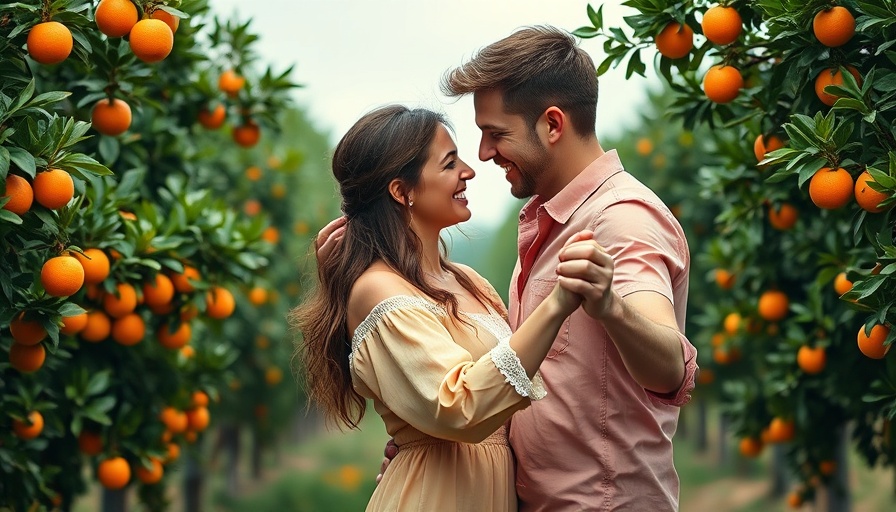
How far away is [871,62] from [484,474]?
2.06m

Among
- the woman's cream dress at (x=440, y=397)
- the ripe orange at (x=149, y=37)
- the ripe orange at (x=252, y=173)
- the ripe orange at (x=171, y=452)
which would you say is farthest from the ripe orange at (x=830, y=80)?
the ripe orange at (x=252, y=173)

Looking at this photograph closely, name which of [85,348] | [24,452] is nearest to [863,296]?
[24,452]

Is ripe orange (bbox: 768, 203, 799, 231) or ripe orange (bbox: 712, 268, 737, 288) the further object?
Result: ripe orange (bbox: 712, 268, 737, 288)

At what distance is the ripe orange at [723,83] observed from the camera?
178 inches

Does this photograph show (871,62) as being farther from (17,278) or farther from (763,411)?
(763,411)

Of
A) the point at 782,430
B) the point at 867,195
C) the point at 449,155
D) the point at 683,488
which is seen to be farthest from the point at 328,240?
the point at 683,488

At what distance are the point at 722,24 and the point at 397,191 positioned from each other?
1507 millimetres

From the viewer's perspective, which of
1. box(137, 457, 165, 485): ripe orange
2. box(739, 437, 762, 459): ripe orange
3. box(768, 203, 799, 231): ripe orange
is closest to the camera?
box(768, 203, 799, 231): ripe orange

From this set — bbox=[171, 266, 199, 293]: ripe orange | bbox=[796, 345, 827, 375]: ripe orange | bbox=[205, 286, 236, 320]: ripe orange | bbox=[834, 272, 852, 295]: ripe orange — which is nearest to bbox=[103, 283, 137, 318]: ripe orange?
bbox=[171, 266, 199, 293]: ripe orange

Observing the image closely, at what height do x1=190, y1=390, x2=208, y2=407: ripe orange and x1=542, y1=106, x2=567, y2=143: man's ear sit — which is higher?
x1=542, y1=106, x2=567, y2=143: man's ear

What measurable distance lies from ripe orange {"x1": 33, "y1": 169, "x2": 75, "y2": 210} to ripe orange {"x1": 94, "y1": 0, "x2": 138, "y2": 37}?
65cm

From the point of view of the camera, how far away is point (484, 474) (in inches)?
143

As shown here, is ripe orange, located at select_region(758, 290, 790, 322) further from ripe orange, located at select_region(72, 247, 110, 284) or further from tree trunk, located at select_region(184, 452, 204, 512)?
tree trunk, located at select_region(184, 452, 204, 512)

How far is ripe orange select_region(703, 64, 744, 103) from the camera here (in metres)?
4.52
